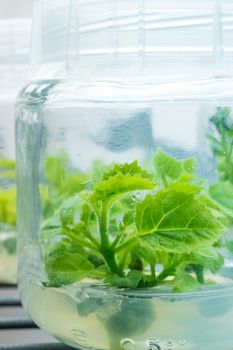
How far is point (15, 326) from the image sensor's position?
1.85 ft

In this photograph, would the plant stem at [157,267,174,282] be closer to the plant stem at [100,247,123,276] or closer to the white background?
the plant stem at [100,247,123,276]

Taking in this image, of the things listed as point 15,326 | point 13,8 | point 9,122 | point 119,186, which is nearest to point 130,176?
point 119,186

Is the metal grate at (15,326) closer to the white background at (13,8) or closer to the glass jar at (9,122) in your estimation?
the glass jar at (9,122)

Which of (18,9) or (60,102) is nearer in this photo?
(60,102)

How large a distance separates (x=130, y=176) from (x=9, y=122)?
1.09ft

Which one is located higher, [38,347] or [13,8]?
[13,8]

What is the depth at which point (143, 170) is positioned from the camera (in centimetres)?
41

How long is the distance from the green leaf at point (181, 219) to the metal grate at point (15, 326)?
6.3 inches

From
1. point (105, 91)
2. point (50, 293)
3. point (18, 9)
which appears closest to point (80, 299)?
point (50, 293)

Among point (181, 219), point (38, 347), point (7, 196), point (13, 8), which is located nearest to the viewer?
point (181, 219)

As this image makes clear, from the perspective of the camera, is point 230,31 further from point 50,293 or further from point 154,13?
point 50,293

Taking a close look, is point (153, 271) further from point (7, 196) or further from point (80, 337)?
point (7, 196)

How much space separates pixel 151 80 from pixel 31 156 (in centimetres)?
11

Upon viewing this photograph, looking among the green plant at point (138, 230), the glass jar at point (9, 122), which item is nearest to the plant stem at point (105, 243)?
the green plant at point (138, 230)
